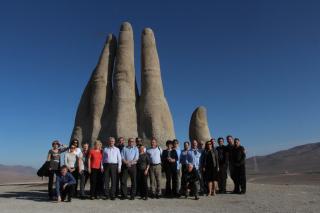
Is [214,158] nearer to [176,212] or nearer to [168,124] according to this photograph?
[176,212]

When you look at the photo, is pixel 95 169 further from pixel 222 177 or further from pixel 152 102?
pixel 152 102

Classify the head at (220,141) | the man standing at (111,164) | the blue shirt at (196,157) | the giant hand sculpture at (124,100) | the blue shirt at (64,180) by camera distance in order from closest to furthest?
the blue shirt at (64,180) < the man standing at (111,164) < the blue shirt at (196,157) < the head at (220,141) < the giant hand sculpture at (124,100)

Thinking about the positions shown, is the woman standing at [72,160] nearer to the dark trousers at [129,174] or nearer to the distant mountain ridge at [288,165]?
the dark trousers at [129,174]


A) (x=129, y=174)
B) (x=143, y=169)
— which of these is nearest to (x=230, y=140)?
(x=143, y=169)

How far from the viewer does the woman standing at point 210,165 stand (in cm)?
1066

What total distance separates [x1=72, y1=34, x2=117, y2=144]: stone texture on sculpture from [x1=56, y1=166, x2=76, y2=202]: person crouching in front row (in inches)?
270

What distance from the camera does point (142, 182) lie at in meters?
10.4

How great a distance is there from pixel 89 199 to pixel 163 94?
8.44 metres

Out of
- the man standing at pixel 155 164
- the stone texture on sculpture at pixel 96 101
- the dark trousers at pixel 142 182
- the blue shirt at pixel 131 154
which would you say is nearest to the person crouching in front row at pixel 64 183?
the blue shirt at pixel 131 154

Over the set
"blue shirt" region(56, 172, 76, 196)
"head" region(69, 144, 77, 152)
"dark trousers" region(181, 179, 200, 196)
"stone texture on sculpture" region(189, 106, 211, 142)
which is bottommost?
"dark trousers" region(181, 179, 200, 196)

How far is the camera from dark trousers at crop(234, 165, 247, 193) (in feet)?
36.9

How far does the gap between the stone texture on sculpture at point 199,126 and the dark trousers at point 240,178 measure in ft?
30.6

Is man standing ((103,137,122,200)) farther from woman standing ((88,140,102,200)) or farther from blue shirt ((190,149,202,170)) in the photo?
blue shirt ((190,149,202,170))

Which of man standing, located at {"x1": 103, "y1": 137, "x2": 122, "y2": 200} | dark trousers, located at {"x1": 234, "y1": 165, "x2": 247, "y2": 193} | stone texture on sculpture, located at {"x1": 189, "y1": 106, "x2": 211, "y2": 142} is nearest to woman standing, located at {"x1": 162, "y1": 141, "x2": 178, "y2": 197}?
man standing, located at {"x1": 103, "y1": 137, "x2": 122, "y2": 200}
